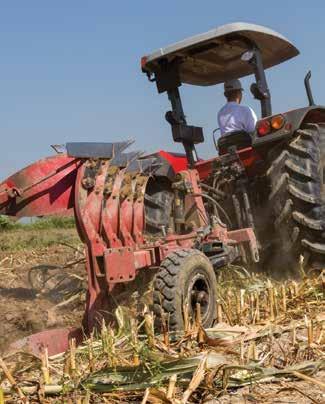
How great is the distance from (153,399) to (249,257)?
269cm

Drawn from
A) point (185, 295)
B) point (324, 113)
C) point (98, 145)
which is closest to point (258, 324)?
point (185, 295)

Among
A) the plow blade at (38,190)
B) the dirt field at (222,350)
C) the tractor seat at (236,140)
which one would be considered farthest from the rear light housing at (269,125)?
the plow blade at (38,190)

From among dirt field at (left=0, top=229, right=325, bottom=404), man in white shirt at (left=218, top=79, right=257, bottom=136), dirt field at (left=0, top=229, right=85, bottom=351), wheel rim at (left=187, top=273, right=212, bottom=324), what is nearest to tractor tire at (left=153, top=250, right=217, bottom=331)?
wheel rim at (left=187, top=273, right=212, bottom=324)

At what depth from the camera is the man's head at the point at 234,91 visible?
5723 millimetres

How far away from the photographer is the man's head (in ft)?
18.8

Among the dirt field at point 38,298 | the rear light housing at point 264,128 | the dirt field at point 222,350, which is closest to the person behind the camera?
the dirt field at point 222,350

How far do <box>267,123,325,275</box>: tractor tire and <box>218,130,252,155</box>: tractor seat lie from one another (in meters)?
0.45

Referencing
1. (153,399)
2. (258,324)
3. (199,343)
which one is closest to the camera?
(153,399)

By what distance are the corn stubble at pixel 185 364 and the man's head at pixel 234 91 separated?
2704mm

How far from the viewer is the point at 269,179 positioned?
194 inches

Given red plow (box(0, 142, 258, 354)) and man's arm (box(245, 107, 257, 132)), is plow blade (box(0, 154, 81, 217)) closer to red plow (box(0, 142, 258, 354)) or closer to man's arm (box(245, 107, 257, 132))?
red plow (box(0, 142, 258, 354))

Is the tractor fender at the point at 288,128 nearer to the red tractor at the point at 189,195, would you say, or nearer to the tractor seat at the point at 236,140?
the red tractor at the point at 189,195

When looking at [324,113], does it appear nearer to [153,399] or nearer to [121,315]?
[121,315]

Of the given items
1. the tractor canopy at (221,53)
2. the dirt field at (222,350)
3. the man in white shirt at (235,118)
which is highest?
the tractor canopy at (221,53)
